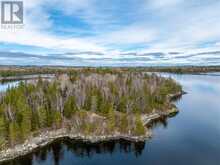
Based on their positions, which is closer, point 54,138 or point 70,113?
point 54,138

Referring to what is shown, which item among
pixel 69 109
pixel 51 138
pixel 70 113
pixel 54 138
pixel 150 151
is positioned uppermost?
pixel 69 109

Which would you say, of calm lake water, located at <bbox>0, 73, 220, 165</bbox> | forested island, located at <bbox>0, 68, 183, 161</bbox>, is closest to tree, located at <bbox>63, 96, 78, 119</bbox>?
forested island, located at <bbox>0, 68, 183, 161</bbox>

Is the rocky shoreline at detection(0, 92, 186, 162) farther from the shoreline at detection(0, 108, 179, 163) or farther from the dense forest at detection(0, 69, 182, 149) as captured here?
the dense forest at detection(0, 69, 182, 149)

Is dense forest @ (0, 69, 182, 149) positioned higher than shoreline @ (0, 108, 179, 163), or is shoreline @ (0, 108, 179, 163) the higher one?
dense forest @ (0, 69, 182, 149)

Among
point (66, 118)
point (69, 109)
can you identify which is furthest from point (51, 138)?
point (69, 109)

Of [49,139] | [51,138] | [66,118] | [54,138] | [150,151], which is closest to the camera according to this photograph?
[150,151]

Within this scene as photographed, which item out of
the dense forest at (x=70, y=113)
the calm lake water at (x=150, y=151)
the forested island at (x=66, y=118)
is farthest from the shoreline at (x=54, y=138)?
the calm lake water at (x=150, y=151)

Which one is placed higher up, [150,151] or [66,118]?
[66,118]

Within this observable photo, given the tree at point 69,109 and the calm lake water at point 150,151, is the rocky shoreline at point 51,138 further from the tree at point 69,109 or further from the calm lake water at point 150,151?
the tree at point 69,109

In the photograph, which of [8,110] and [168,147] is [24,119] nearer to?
[8,110]

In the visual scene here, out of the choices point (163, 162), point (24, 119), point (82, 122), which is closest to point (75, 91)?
point (82, 122)

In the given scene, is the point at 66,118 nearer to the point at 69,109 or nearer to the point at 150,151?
the point at 69,109
